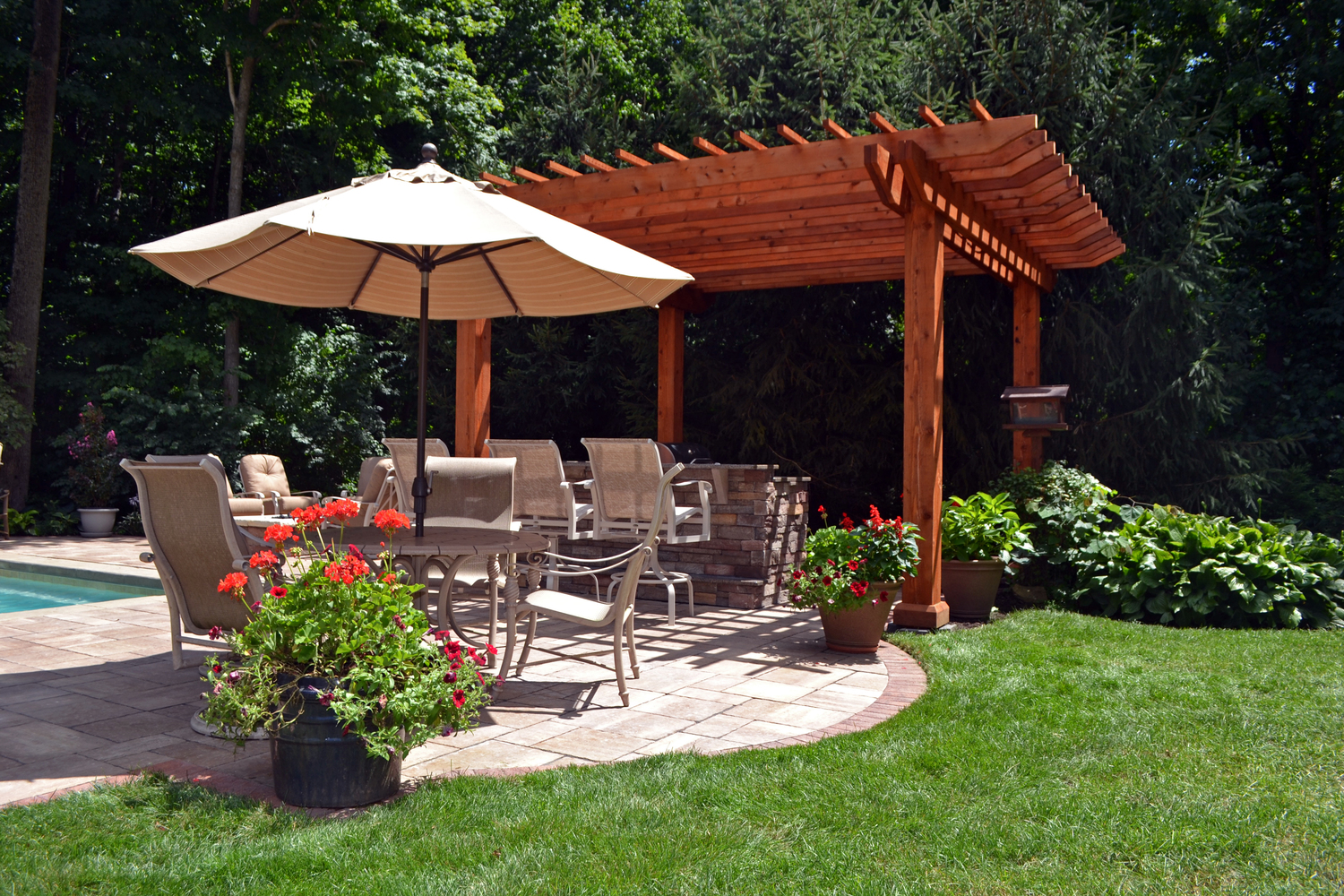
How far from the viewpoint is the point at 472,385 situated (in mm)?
7953

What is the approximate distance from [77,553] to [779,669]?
7.71m

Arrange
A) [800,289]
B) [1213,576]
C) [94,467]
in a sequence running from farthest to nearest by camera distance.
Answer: [94,467], [800,289], [1213,576]

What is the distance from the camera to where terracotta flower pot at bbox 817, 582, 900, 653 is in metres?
5.14

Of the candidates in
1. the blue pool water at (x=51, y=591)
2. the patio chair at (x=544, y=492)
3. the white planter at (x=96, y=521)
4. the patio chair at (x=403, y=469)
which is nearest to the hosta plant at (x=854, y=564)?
the patio chair at (x=544, y=492)

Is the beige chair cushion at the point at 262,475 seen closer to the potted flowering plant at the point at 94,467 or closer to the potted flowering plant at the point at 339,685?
the potted flowering plant at the point at 94,467

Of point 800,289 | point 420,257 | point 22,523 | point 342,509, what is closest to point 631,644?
point 342,509

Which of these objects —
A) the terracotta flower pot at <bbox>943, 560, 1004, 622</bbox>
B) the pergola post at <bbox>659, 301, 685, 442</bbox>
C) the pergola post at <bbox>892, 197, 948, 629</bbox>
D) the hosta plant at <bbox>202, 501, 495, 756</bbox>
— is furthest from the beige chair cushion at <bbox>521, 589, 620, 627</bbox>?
the pergola post at <bbox>659, 301, 685, 442</bbox>

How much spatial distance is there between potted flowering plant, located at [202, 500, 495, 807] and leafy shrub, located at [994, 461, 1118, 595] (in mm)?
5218

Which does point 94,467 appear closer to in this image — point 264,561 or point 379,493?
point 379,493

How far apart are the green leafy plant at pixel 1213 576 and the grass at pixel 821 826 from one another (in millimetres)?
2670

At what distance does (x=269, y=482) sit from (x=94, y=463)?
161 inches

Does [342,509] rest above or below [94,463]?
below

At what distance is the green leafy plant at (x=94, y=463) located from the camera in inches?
481

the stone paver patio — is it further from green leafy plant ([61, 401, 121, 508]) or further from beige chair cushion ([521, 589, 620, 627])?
green leafy plant ([61, 401, 121, 508])
